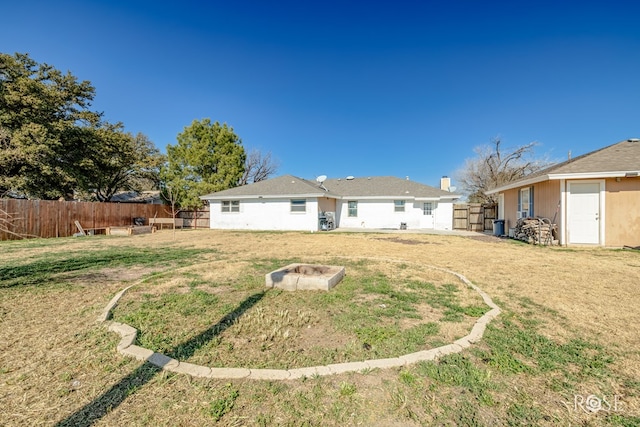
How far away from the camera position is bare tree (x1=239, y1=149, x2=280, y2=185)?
113 feet

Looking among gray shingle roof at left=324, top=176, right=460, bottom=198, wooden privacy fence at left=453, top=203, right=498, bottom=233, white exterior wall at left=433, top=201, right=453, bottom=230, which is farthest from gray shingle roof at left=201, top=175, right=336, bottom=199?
wooden privacy fence at left=453, top=203, right=498, bottom=233

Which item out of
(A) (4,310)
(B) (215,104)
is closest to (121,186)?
(B) (215,104)

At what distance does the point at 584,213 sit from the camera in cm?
1052

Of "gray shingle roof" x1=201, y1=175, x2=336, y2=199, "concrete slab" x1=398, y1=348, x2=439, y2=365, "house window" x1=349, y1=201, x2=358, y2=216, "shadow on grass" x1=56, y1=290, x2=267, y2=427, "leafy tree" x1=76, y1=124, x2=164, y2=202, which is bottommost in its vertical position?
"shadow on grass" x1=56, y1=290, x2=267, y2=427

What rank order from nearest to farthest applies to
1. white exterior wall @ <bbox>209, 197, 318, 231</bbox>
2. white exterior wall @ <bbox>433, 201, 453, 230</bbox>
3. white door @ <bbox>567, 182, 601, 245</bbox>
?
white door @ <bbox>567, 182, 601, 245</bbox>, white exterior wall @ <bbox>209, 197, 318, 231</bbox>, white exterior wall @ <bbox>433, 201, 453, 230</bbox>

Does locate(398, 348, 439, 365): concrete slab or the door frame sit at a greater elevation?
the door frame

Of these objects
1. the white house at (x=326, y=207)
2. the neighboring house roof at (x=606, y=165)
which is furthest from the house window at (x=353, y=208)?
the neighboring house roof at (x=606, y=165)

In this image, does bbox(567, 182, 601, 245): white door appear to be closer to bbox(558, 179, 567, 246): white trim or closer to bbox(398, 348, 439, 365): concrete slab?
bbox(558, 179, 567, 246): white trim

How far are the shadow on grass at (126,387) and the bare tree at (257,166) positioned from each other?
106 ft

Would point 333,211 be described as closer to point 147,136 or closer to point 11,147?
point 11,147

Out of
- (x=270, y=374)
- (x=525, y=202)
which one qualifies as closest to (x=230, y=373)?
(x=270, y=374)

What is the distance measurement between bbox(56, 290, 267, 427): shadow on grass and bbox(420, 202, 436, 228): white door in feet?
64.5

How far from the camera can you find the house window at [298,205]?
1912cm

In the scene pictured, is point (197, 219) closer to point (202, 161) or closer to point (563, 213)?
point (202, 161)
